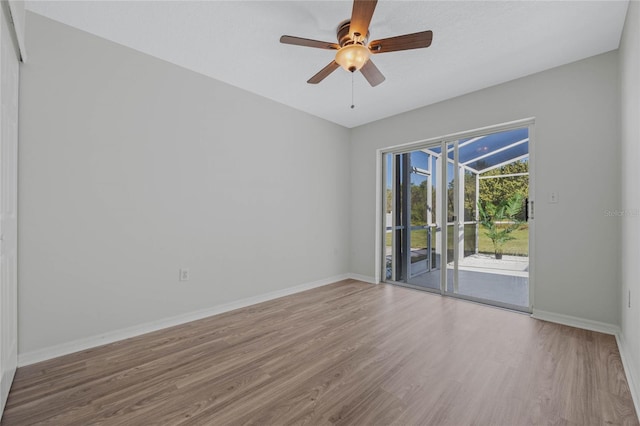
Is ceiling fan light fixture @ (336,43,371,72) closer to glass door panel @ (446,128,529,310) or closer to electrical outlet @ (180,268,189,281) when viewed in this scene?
glass door panel @ (446,128,529,310)

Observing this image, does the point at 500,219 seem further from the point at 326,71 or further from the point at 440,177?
the point at 326,71

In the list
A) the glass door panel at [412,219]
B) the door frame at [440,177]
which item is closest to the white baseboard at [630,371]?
the door frame at [440,177]

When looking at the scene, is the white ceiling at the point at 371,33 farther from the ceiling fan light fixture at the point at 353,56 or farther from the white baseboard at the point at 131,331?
the white baseboard at the point at 131,331

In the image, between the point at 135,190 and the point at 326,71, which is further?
the point at 135,190

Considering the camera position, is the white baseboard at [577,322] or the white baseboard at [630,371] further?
the white baseboard at [577,322]

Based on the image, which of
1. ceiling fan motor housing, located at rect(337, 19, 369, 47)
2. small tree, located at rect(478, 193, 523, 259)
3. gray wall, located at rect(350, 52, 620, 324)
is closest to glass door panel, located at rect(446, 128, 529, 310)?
small tree, located at rect(478, 193, 523, 259)

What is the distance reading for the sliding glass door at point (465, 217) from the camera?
3.30 metres

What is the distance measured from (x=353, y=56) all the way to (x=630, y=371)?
9.35 feet

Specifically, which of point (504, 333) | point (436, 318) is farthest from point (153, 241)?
point (504, 333)

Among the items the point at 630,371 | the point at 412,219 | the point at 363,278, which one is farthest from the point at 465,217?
the point at 630,371

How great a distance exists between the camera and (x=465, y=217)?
3.67 metres

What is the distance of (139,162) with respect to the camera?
2.53 m

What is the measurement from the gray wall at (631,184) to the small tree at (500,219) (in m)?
1.01

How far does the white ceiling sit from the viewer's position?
2.01 meters
